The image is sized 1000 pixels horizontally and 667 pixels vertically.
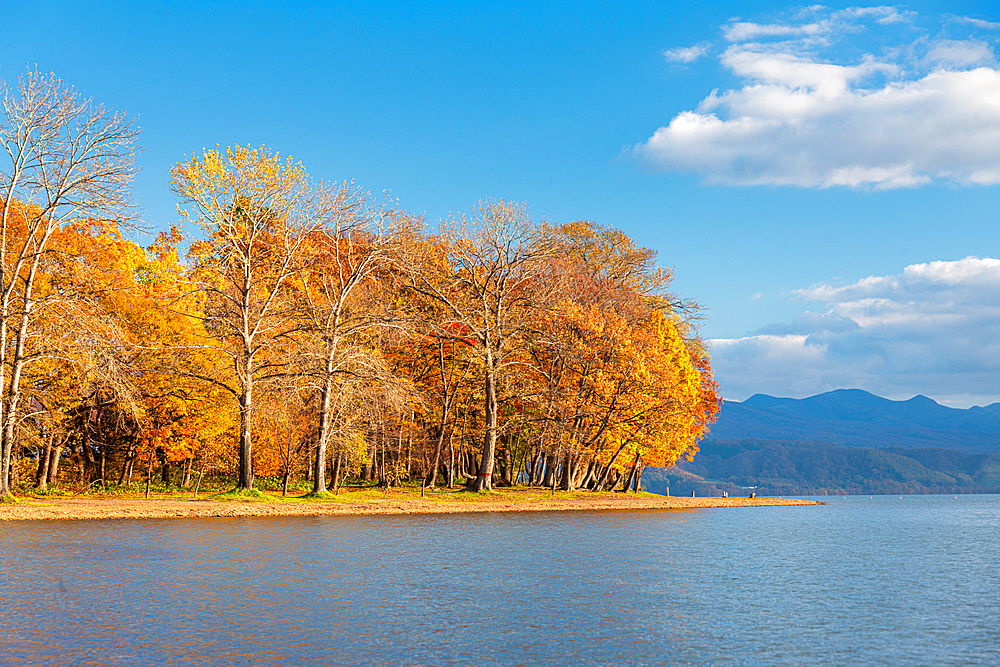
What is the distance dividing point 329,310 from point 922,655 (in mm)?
42968

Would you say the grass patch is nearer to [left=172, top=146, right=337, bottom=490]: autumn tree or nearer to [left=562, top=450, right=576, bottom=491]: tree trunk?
[left=172, top=146, right=337, bottom=490]: autumn tree

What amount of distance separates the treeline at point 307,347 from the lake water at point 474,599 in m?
14.2

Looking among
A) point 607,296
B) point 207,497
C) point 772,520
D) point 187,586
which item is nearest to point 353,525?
point 207,497

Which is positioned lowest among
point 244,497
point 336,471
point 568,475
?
point 244,497

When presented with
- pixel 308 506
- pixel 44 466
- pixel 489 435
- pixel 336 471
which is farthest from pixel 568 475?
pixel 44 466

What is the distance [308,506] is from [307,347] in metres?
10.0

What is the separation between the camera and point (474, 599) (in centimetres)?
1819

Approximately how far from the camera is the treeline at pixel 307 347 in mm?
41812

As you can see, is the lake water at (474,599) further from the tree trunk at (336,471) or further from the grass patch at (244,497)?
the tree trunk at (336,471)

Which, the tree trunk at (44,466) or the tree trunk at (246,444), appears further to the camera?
the tree trunk at (44,466)

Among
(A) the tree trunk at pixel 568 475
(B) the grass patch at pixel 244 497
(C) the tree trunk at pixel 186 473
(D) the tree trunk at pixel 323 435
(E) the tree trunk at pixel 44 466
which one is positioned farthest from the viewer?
(A) the tree trunk at pixel 568 475

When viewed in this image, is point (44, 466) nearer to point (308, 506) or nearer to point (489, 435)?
point (308, 506)

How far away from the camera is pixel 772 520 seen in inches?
1924

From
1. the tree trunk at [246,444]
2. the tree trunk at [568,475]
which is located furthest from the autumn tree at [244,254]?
the tree trunk at [568,475]
